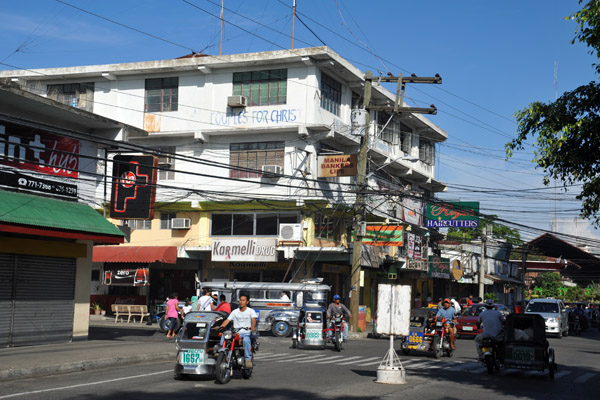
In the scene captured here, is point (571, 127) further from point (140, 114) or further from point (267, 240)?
point (140, 114)

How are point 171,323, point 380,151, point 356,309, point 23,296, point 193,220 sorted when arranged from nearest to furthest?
1. point 23,296
2. point 171,323
3. point 356,309
4. point 193,220
5. point 380,151

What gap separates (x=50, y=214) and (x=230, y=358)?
8699mm

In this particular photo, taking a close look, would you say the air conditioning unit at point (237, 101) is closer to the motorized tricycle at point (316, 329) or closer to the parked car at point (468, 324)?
the parked car at point (468, 324)

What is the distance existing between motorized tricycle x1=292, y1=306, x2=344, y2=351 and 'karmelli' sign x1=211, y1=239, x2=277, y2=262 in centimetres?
1270

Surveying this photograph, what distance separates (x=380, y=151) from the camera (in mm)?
43500

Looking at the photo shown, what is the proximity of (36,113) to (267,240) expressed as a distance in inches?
694

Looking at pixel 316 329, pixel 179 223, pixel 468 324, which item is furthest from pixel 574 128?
pixel 179 223

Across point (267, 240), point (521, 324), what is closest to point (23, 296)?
point (521, 324)

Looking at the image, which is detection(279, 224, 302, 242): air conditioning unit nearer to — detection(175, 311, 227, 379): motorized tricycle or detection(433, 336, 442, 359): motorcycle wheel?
detection(433, 336, 442, 359): motorcycle wheel

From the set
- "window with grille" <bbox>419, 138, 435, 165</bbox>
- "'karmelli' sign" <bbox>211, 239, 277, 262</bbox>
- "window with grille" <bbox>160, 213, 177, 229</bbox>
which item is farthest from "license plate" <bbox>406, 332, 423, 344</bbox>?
"window with grille" <bbox>419, 138, 435, 165</bbox>

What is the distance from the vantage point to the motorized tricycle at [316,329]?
2405 cm

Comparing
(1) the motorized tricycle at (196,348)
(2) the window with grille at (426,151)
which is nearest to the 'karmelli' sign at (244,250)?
(2) the window with grille at (426,151)

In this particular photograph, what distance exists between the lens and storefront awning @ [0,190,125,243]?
61.6 feet

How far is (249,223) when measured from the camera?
3916 centimetres
